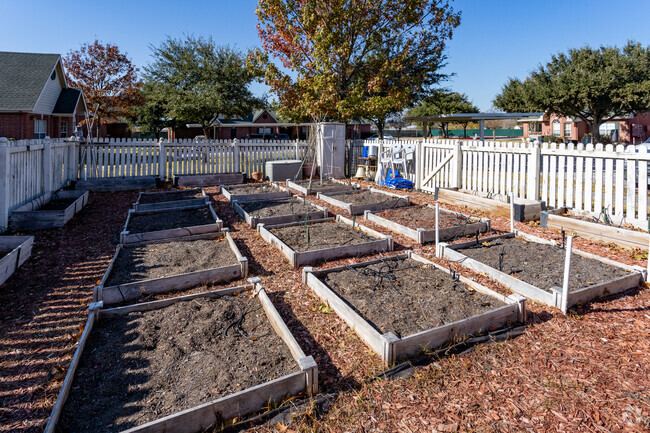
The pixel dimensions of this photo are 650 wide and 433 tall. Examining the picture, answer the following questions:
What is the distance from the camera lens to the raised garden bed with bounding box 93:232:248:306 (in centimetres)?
452

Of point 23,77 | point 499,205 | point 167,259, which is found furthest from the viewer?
point 23,77

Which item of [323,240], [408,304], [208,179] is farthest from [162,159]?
[408,304]

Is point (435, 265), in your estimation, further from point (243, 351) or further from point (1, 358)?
point (1, 358)

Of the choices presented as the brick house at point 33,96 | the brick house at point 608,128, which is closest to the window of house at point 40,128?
the brick house at point 33,96

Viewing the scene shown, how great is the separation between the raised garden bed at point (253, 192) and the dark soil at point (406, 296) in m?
5.45

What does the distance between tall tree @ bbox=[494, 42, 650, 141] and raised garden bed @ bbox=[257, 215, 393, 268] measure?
2586cm

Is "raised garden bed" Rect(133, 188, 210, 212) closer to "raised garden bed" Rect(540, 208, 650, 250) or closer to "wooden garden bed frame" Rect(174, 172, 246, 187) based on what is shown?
"wooden garden bed frame" Rect(174, 172, 246, 187)

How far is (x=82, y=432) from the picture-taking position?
98.9 inches

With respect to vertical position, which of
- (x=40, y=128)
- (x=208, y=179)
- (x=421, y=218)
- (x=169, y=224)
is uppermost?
(x=40, y=128)

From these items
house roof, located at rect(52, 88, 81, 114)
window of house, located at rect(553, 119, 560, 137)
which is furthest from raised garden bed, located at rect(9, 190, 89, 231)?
window of house, located at rect(553, 119, 560, 137)

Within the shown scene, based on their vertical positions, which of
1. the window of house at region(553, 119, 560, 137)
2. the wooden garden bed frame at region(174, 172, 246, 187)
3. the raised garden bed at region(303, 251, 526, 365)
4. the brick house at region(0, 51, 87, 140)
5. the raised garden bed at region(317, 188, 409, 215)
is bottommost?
the raised garden bed at region(303, 251, 526, 365)

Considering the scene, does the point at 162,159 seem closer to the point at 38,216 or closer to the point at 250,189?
the point at 250,189

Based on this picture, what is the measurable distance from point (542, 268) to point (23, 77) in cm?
2589

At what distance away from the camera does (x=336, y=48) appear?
15.5 meters
